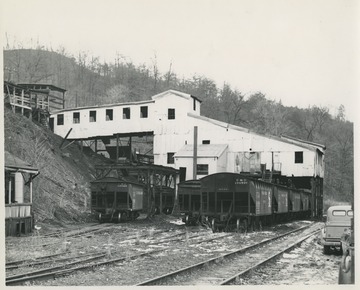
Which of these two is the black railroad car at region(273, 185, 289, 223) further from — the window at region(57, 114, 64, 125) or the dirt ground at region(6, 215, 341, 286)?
the window at region(57, 114, 64, 125)

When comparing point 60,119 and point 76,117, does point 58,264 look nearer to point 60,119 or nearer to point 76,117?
point 76,117

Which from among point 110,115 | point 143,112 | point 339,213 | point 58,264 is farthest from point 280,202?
point 110,115

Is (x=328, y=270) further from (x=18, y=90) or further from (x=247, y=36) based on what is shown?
(x=18, y=90)

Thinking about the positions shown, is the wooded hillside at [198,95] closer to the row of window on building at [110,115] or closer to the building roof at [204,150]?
the row of window on building at [110,115]

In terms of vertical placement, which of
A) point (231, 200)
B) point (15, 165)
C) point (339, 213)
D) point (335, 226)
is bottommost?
point (335, 226)

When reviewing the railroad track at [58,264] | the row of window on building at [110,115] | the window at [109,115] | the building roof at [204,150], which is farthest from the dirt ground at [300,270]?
the window at [109,115]

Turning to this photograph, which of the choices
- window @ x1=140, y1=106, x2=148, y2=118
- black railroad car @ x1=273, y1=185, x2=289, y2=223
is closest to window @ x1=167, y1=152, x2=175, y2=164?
window @ x1=140, y1=106, x2=148, y2=118

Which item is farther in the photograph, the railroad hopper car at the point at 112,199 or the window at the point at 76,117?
the window at the point at 76,117
